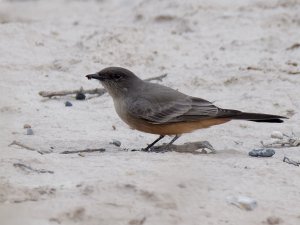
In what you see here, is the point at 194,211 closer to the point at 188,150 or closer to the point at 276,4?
the point at 188,150

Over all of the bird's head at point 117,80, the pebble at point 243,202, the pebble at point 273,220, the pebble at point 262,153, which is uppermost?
the bird's head at point 117,80

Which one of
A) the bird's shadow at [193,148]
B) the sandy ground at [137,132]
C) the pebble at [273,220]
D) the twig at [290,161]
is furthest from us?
the bird's shadow at [193,148]

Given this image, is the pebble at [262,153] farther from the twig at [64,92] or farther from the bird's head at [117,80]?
the twig at [64,92]

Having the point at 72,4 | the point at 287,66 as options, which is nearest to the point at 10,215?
the point at 287,66

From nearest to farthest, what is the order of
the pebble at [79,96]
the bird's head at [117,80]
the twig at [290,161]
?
the twig at [290,161], the bird's head at [117,80], the pebble at [79,96]

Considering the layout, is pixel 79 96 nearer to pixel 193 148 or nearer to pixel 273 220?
pixel 193 148

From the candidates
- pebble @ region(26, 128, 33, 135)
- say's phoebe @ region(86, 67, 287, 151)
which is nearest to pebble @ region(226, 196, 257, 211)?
say's phoebe @ region(86, 67, 287, 151)

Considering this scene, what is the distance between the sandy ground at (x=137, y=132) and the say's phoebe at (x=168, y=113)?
0.25m

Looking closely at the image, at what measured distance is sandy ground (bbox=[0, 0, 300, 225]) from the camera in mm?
5387

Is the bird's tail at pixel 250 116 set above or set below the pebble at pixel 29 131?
above

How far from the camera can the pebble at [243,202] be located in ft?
18.5

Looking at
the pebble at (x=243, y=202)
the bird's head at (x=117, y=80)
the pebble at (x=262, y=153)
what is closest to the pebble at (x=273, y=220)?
the pebble at (x=243, y=202)

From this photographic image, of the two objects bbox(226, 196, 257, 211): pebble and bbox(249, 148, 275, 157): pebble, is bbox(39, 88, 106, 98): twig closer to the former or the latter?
bbox(249, 148, 275, 157): pebble

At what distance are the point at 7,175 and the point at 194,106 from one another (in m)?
2.59
